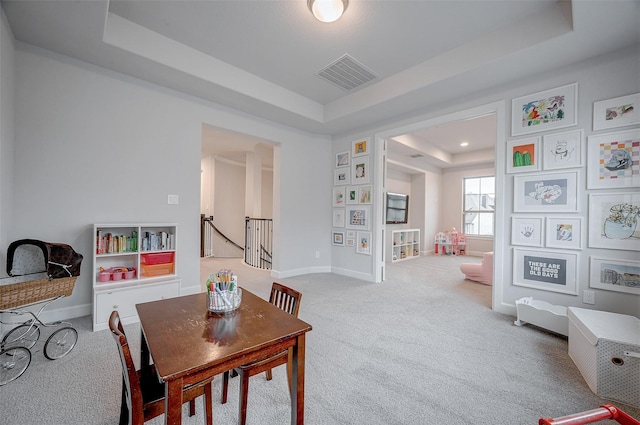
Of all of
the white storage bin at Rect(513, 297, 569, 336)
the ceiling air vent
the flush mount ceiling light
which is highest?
the ceiling air vent

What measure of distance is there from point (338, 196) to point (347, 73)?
2.27 metres

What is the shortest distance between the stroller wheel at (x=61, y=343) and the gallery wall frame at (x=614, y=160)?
4990mm

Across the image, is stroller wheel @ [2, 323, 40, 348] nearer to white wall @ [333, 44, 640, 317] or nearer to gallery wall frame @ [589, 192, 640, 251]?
white wall @ [333, 44, 640, 317]

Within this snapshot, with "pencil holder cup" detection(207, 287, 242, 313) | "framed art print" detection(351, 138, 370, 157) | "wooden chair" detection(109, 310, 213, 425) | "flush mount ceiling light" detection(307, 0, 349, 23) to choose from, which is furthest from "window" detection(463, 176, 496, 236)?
"wooden chair" detection(109, 310, 213, 425)

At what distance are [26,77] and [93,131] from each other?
66 centimetres

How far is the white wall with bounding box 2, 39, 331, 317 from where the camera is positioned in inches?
104

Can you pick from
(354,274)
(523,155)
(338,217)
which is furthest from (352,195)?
(523,155)

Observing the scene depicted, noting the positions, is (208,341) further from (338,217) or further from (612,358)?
(338,217)

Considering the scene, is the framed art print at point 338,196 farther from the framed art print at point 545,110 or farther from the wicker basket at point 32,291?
the wicker basket at point 32,291

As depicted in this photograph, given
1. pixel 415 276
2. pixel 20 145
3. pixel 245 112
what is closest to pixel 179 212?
pixel 20 145

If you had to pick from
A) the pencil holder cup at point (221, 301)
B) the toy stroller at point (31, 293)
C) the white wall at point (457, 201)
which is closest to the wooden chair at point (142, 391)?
the pencil holder cup at point (221, 301)

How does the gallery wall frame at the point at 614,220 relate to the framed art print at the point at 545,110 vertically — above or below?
below

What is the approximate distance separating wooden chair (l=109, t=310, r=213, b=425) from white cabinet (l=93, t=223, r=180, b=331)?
169cm

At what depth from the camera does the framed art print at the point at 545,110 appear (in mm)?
2760
